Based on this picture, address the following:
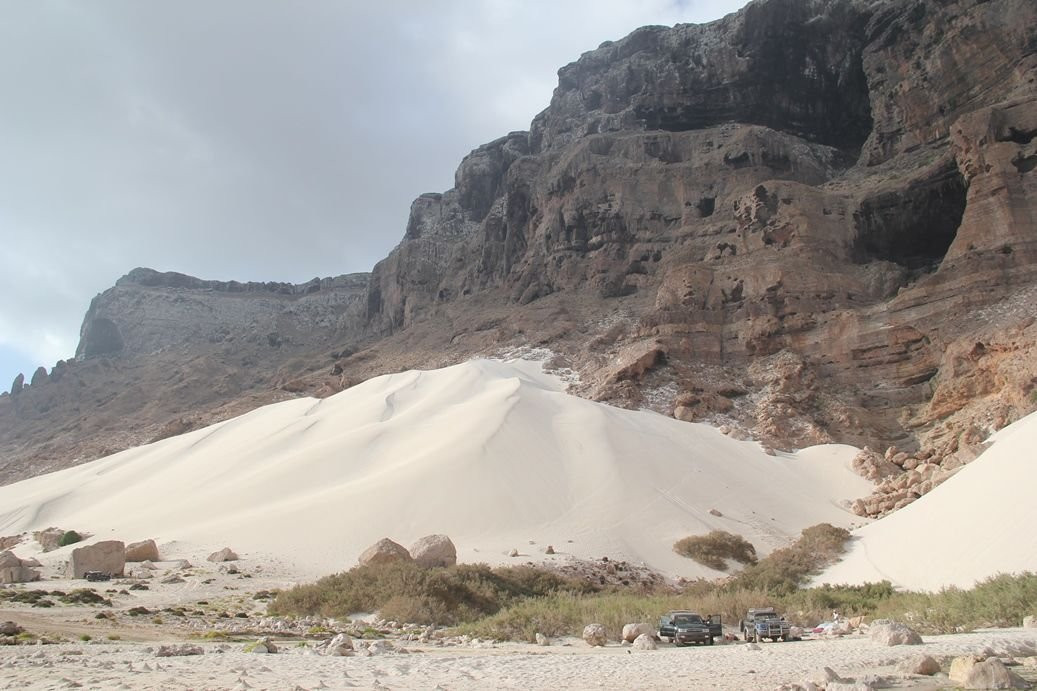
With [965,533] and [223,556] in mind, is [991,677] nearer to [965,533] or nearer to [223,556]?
[965,533]

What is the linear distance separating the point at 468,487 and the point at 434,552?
746cm

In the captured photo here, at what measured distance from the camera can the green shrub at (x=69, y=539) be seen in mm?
25578

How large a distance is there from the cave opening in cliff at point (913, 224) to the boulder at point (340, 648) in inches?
1644

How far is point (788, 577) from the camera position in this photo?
18.3 metres

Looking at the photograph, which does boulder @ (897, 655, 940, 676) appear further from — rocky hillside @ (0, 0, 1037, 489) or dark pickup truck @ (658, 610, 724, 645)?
rocky hillside @ (0, 0, 1037, 489)

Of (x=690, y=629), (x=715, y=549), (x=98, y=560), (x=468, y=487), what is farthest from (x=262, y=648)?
(x=468, y=487)

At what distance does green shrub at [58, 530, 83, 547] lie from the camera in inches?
1007

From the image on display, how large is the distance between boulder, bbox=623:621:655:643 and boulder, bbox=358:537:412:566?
6.85 meters

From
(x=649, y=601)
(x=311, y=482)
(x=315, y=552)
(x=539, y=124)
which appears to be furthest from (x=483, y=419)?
(x=539, y=124)

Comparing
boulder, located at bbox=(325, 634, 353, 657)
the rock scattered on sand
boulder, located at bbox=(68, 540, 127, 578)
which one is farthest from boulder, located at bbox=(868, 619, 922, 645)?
boulder, located at bbox=(68, 540, 127, 578)

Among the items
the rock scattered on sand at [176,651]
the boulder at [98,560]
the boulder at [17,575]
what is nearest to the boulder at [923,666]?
the rock scattered on sand at [176,651]

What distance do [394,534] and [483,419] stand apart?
32.5 feet

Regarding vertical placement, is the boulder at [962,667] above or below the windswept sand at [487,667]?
above

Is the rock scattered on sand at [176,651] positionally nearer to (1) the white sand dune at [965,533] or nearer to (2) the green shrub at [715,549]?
(1) the white sand dune at [965,533]
